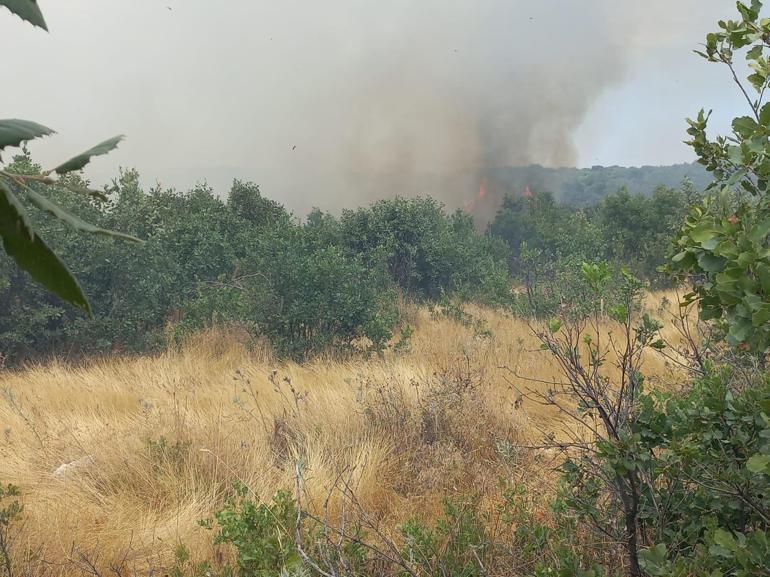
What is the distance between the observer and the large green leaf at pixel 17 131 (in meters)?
0.76

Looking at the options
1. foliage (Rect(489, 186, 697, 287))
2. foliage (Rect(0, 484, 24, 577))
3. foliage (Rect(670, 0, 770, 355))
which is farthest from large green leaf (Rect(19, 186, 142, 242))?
foliage (Rect(489, 186, 697, 287))

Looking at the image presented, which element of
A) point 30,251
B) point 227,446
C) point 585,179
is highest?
point 585,179

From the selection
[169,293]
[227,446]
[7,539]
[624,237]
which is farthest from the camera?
[624,237]

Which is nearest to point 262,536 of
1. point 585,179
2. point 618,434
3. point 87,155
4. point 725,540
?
point 618,434

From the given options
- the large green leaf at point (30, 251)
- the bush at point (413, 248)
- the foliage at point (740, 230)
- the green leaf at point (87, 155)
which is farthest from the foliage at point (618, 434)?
the bush at point (413, 248)

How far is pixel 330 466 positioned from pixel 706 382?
8.16ft

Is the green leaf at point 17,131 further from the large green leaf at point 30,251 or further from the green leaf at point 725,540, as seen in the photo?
the green leaf at point 725,540

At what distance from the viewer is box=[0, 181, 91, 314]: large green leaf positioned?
0.59 meters

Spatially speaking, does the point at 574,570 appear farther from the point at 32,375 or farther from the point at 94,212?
the point at 94,212

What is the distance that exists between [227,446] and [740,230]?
3525 mm

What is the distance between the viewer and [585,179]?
115 m

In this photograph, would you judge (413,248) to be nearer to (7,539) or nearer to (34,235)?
(7,539)

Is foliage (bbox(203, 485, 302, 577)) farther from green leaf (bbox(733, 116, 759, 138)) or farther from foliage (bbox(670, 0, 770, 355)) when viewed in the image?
green leaf (bbox(733, 116, 759, 138))

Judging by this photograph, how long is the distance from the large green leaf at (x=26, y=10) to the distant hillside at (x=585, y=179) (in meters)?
75.4
